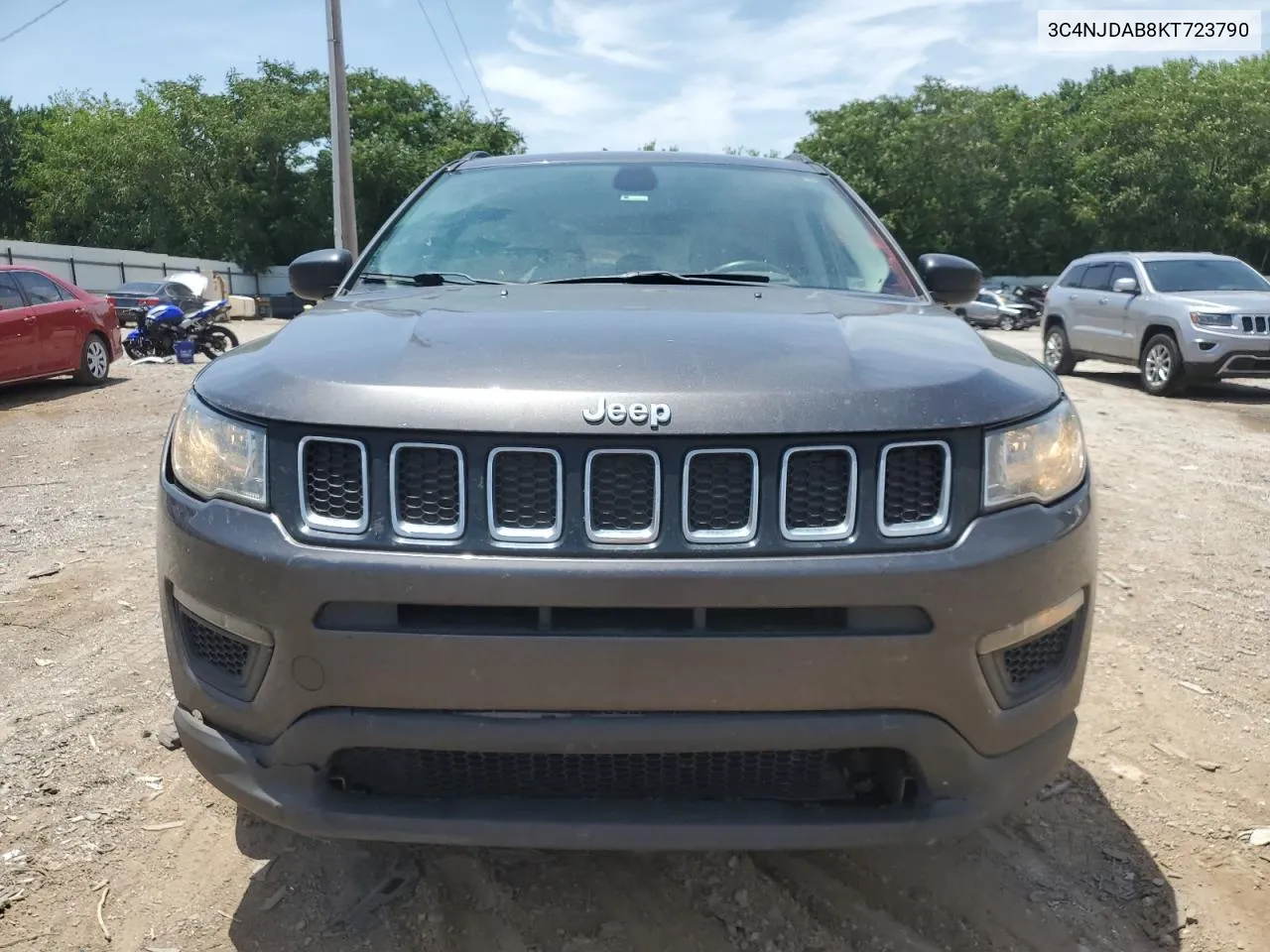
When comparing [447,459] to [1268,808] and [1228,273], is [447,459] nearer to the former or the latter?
[1268,808]

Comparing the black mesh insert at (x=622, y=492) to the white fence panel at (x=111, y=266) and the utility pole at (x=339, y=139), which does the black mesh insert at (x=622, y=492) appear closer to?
the utility pole at (x=339, y=139)

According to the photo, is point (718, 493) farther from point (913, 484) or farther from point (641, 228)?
point (641, 228)

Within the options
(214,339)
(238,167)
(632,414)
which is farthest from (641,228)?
(238,167)

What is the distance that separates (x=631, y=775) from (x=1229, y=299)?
40.7ft

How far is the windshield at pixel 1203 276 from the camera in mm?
12453

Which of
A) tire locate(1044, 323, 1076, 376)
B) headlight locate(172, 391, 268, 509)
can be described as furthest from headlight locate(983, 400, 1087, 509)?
tire locate(1044, 323, 1076, 376)

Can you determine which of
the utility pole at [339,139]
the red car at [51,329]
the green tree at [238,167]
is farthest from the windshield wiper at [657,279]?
the green tree at [238,167]

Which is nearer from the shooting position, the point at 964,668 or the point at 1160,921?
the point at 964,668

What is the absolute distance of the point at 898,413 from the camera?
5.72ft

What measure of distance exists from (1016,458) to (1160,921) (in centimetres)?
118

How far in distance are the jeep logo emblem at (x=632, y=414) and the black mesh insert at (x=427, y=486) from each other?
249 millimetres

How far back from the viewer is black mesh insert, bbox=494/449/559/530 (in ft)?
5.62

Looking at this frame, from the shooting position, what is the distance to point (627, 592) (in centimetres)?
165

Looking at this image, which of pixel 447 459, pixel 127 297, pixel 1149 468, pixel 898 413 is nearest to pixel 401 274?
pixel 447 459
